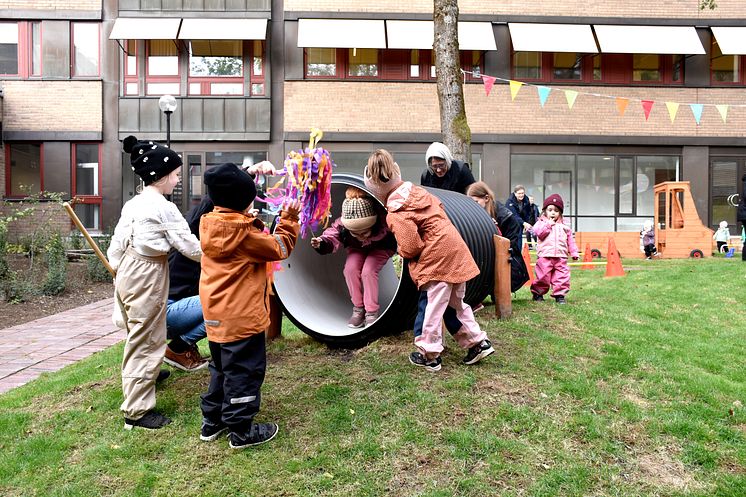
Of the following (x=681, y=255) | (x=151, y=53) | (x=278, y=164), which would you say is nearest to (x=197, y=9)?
(x=151, y=53)

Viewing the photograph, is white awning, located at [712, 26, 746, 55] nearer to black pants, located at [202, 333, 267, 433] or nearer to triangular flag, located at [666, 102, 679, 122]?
triangular flag, located at [666, 102, 679, 122]

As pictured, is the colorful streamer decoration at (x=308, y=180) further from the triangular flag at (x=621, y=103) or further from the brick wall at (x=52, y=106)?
the brick wall at (x=52, y=106)

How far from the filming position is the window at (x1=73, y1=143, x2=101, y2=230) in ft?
59.3

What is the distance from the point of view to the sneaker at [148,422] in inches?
156

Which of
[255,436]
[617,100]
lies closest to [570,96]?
[617,100]

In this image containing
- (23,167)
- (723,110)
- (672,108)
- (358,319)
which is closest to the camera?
(358,319)

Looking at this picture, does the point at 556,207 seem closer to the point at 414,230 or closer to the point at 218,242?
the point at 414,230

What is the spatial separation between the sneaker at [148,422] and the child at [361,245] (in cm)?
194

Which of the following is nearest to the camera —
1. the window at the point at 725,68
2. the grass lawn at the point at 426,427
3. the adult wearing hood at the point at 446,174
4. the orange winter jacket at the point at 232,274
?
the grass lawn at the point at 426,427

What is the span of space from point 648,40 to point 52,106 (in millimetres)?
17387

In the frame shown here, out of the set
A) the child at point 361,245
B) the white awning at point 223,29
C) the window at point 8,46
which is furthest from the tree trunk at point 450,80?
the window at point 8,46

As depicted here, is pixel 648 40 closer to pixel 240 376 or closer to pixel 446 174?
pixel 446 174

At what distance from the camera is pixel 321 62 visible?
18.2 metres

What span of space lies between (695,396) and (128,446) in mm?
3906
